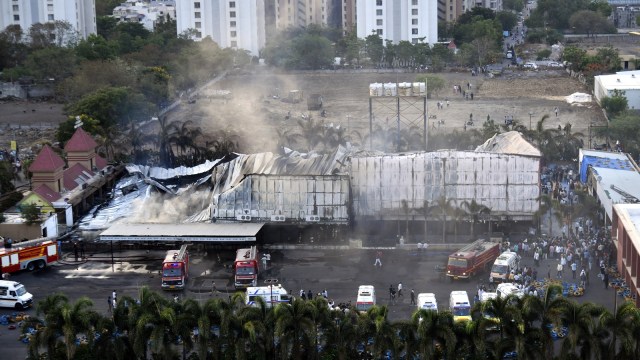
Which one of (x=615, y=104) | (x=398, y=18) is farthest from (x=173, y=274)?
(x=398, y=18)

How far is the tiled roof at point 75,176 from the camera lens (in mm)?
46566

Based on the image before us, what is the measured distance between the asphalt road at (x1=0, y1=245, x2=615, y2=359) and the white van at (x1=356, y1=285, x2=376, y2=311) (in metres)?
0.77

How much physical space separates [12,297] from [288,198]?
447 inches

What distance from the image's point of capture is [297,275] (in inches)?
1510

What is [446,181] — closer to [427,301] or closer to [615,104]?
[427,301]

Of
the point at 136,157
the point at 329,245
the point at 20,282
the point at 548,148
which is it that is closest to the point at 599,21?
the point at 548,148

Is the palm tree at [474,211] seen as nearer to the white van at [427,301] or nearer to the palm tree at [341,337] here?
the white van at [427,301]

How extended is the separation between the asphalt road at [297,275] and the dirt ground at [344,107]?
52.9 ft

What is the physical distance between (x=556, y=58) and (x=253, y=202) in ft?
191

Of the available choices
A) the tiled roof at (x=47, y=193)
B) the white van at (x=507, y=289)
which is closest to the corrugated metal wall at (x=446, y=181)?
the white van at (x=507, y=289)

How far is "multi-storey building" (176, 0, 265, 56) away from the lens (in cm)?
9744

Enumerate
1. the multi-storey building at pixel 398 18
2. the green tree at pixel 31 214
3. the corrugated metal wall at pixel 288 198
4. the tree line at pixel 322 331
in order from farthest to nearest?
1. the multi-storey building at pixel 398 18
2. the corrugated metal wall at pixel 288 198
3. the green tree at pixel 31 214
4. the tree line at pixel 322 331

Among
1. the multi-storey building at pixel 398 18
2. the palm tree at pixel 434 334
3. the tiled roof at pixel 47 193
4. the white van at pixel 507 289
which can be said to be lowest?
the white van at pixel 507 289

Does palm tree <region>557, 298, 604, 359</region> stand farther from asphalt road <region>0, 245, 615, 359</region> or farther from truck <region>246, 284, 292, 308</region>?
truck <region>246, 284, 292, 308</region>
